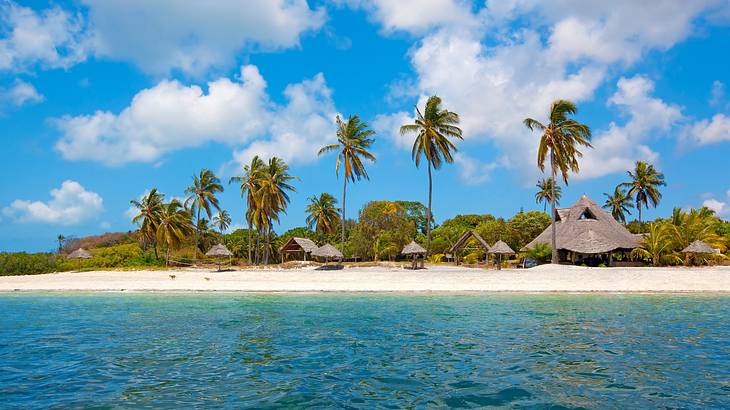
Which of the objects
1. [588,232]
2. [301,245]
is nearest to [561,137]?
[588,232]

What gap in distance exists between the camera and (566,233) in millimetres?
37594

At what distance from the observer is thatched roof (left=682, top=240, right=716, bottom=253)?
32.1 metres

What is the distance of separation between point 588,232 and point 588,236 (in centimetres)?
52

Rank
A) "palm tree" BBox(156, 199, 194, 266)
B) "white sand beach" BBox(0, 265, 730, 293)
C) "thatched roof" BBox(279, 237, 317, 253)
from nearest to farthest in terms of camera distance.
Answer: "white sand beach" BBox(0, 265, 730, 293)
"palm tree" BBox(156, 199, 194, 266)
"thatched roof" BBox(279, 237, 317, 253)

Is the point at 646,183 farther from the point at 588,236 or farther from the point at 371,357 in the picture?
the point at 371,357

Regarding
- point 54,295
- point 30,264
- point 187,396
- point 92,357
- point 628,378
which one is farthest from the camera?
point 30,264

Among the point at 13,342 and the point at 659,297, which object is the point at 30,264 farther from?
the point at 659,297

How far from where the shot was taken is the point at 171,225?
44.3 m

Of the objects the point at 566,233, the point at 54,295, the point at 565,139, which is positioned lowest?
the point at 54,295

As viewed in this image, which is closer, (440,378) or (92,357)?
(440,378)

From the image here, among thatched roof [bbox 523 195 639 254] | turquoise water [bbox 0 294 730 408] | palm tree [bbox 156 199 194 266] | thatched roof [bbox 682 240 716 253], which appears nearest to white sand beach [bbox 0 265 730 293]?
turquoise water [bbox 0 294 730 408]

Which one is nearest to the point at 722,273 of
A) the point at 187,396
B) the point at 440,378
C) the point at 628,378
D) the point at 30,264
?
the point at 628,378

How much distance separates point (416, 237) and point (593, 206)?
2135 centimetres

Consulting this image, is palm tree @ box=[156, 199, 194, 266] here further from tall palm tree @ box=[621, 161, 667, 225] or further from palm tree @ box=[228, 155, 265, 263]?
tall palm tree @ box=[621, 161, 667, 225]
